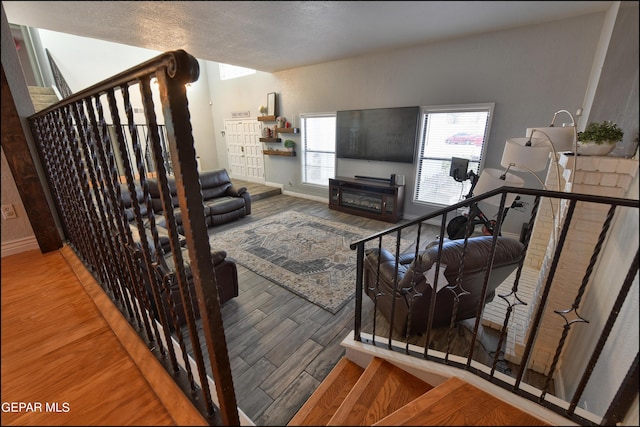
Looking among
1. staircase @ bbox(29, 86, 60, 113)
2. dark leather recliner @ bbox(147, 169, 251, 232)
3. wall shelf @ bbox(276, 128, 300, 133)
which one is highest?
staircase @ bbox(29, 86, 60, 113)

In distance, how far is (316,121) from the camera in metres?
5.48

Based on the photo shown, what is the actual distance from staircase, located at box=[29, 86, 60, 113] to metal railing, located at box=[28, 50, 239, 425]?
4357 mm

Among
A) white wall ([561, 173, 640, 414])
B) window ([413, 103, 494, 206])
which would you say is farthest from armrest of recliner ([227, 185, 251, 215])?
white wall ([561, 173, 640, 414])

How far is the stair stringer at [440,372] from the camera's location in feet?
3.17

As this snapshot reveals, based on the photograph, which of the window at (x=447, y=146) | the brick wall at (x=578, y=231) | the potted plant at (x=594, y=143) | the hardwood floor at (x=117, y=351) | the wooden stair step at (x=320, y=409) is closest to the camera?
the wooden stair step at (x=320, y=409)

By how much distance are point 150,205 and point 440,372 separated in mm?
1498

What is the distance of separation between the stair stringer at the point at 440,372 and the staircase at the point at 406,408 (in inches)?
3.0

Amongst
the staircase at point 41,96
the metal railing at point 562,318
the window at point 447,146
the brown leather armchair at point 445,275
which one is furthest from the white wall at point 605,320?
the staircase at point 41,96

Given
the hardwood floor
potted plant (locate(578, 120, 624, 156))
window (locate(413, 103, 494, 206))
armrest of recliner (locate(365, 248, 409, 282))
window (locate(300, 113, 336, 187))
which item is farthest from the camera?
window (locate(300, 113, 336, 187))

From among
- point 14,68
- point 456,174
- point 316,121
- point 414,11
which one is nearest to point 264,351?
point 414,11

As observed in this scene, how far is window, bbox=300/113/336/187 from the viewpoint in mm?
5375

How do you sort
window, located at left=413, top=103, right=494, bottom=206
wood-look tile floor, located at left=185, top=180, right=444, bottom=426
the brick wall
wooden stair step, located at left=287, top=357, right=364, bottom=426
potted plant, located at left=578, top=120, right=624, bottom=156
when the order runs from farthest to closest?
1. window, located at left=413, top=103, right=494, bottom=206
2. wood-look tile floor, located at left=185, top=180, right=444, bottom=426
3. the brick wall
4. potted plant, located at left=578, top=120, right=624, bottom=156
5. wooden stair step, located at left=287, top=357, right=364, bottom=426

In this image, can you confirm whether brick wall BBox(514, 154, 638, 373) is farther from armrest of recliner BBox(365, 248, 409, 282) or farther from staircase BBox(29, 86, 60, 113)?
staircase BBox(29, 86, 60, 113)

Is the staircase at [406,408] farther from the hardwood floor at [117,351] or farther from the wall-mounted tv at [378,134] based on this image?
the wall-mounted tv at [378,134]
